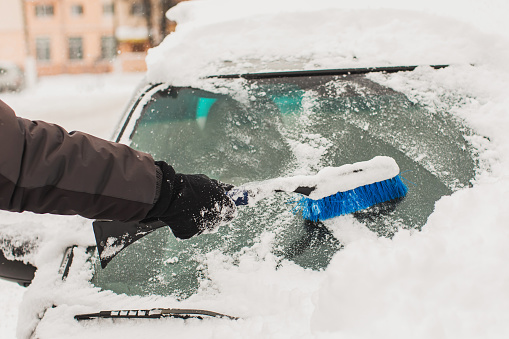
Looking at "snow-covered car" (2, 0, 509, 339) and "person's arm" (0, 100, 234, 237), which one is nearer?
"snow-covered car" (2, 0, 509, 339)

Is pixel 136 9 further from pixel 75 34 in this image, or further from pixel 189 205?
pixel 189 205

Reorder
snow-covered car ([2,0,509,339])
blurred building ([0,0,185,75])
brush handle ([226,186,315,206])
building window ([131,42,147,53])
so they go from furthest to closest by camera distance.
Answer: building window ([131,42,147,53])
blurred building ([0,0,185,75])
brush handle ([226,186,315,206])
snow-covered car ([2,0,509,339])

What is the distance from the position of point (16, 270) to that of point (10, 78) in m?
13.8

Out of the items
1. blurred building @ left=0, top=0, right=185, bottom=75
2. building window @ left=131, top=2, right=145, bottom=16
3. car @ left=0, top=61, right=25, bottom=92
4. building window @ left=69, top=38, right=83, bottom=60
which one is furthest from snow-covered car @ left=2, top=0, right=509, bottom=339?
building window @ left=69, top=38, right=83, bottom=60

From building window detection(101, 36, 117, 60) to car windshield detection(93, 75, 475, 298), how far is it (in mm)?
24525

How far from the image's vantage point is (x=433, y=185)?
161 cm

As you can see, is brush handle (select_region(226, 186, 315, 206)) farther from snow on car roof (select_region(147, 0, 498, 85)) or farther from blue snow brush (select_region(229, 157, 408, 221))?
snow on car roof (select_region(147, 0, 498, 85))

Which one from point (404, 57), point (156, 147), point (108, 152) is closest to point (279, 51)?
point (404, 57)

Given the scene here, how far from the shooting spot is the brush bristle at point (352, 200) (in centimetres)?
156

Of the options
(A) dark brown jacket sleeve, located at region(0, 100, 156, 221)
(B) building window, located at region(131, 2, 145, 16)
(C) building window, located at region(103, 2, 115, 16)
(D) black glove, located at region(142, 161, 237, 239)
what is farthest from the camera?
(C) building window, located at region(103, 2, 115, 16)

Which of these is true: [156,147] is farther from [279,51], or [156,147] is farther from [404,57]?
[404,57]

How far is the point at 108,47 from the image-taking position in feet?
82.7

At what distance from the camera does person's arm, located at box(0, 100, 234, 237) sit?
1243 mm

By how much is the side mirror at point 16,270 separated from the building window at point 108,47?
24.6 meters
